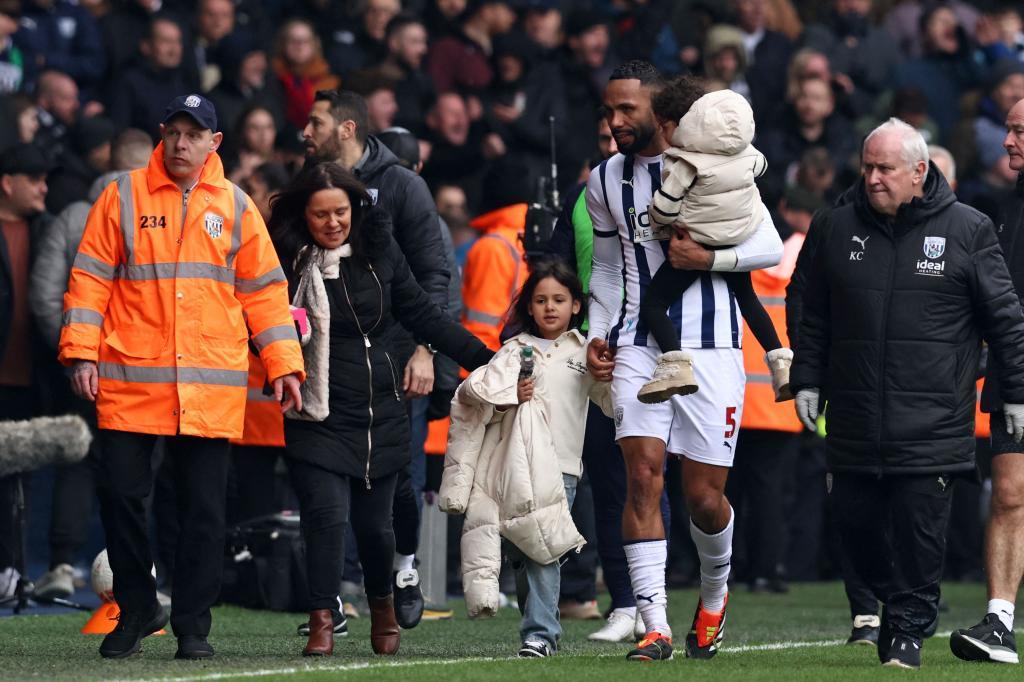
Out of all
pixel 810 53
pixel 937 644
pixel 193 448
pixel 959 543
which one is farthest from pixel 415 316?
pixel 810 53

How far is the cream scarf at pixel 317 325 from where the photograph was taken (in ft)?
28.5

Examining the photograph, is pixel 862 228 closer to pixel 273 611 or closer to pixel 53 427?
pixel 53 427

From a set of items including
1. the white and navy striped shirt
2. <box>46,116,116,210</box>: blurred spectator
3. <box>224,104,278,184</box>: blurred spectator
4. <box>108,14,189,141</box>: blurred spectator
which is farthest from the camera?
<box>108,14,189,141</box>: blurred spectator

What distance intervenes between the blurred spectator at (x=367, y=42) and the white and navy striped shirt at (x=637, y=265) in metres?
8.05

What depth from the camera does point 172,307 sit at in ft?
27.4

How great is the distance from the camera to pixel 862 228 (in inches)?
328

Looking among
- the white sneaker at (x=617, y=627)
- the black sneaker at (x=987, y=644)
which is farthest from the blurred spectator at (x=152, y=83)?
the black sneaker at (x=987, y=644)

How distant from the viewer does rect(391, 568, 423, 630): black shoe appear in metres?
9.67

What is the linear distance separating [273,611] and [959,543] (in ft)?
18.2

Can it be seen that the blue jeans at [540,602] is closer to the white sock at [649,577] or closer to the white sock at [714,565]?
the white sock at [649,577]

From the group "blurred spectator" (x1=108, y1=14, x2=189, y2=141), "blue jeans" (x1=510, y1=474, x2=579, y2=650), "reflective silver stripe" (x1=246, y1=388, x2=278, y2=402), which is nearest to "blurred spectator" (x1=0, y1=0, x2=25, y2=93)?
"blurred spectator" (x1=108, y1=14, x2=189, y2=141)

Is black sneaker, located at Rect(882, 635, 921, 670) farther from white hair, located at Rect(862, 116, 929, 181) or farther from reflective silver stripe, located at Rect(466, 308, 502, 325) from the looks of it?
reflective silver stripe, located at Rect(466, 308, 502, 325)

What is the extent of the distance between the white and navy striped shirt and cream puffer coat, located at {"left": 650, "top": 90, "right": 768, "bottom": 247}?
142mm

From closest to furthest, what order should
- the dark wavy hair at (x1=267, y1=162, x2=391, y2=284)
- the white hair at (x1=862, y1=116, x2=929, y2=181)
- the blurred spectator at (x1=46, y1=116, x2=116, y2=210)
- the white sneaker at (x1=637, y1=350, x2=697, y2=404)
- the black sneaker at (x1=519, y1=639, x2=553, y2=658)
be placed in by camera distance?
1. the white sneaker at (x1=637, y1=350, x2=697, y2=404)
2. the white hair at (x1=862, y1=116, x2=929, y2=181)
3. the black sneaker at (x1=519, y1=639, x2=553, y2=658)
4. the dark wavy hair at (x1=267, y1=162, x2=391, y2=284)
5. the blurred spectator at (x1=46, y1=116, x2=116, y2=210)
